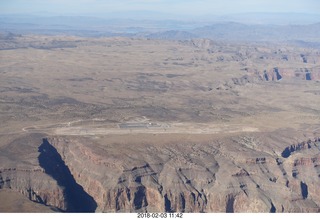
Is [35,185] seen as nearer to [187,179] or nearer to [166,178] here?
[166,178]

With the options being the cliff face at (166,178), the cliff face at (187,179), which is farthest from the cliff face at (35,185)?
the cliff face at (187,179)

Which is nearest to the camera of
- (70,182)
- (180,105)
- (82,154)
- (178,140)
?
(70,182)

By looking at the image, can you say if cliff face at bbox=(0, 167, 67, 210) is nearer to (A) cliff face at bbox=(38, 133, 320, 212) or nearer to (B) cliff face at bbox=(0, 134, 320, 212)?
(B) cliff face at bbox=(0, 134, 320, 212)

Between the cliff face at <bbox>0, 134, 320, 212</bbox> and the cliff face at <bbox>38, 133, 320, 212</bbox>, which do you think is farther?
the cliff face at <bbox>38, 133, 320, 212</bbox>

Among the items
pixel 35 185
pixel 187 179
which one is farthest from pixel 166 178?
pixel 35 185

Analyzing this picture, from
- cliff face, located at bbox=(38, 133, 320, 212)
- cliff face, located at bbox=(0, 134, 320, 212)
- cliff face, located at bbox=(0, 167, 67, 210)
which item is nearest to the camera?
cliff face, located at bbox=(0, 167, 67, 210)

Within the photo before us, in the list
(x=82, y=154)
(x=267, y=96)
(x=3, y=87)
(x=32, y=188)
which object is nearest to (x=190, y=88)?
(x=267, y=96)

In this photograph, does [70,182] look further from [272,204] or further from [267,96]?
[267,96]

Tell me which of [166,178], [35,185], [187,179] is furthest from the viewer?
[187,179]

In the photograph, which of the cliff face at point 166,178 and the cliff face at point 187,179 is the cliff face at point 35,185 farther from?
the cliff face at point 187,179

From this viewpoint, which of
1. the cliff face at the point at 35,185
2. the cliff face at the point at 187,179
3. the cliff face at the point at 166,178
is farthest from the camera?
the cliff face at the point at 187,179

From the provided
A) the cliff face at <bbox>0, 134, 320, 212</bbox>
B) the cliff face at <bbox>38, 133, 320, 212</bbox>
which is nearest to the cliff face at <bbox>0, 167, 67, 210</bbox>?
the cliff face at <bbox>0, 134, 320, 212</bbox>
